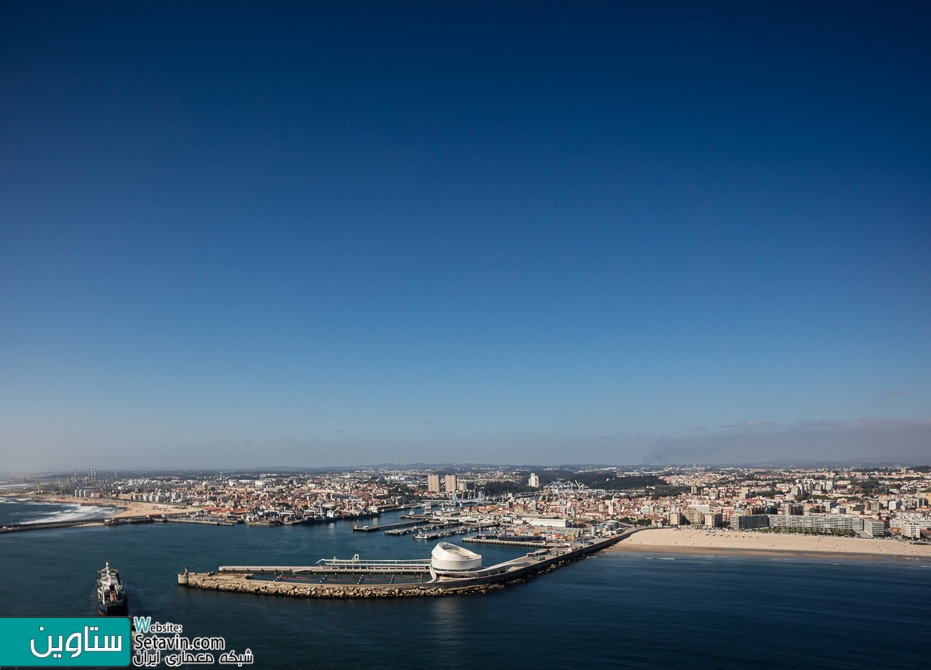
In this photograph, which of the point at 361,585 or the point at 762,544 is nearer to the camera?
the point at 361,585

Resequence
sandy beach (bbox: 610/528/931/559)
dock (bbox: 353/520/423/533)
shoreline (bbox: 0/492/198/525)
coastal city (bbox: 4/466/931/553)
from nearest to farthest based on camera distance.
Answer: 1. sandy beach (bbox: 610/528/931/559)
2. coastal city (bbox: 4/466/931/553)
3. dock (bbox: 353/520/423/533)
4. shoreline (bbox: 0/492/198/525)

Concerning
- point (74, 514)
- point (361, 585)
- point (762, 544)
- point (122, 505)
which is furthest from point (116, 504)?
point (762, 544)

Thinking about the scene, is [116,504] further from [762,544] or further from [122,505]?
[762,544]

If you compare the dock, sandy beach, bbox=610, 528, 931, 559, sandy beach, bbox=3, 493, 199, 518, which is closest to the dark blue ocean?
sandy beach, bbox=610, 528, 931, 559

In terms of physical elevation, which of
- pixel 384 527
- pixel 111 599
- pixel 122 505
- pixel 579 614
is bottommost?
pixel 122 505

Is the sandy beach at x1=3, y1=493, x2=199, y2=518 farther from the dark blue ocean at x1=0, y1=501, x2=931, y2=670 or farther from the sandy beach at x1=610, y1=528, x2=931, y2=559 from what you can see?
the sandy beach at x1=610, y1=528, x2=931, y2=559

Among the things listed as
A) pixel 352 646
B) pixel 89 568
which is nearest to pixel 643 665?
pixel 352 646

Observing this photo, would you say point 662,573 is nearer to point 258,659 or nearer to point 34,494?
point 258,659
